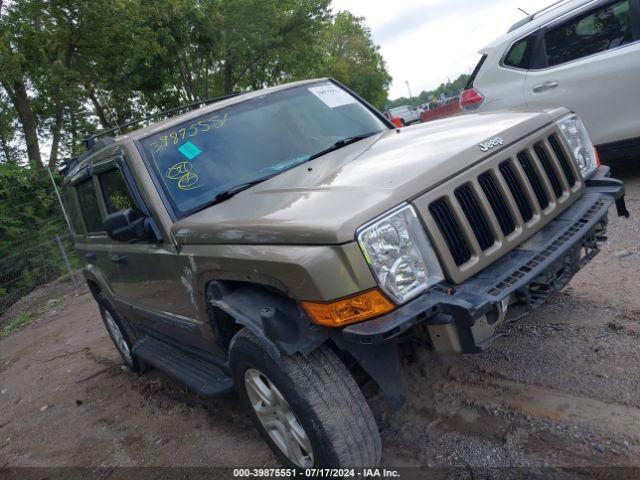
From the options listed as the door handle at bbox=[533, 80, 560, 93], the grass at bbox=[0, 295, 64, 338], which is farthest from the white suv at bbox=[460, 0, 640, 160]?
the grass at bbox=[0, 295, 64, 338]

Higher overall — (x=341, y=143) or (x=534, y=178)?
(x=341, y=143)

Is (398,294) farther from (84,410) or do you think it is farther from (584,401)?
(84,410)

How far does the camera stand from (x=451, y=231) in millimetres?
2338

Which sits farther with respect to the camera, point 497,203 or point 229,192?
point 229,192

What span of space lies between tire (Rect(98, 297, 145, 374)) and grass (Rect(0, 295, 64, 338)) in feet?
16.2

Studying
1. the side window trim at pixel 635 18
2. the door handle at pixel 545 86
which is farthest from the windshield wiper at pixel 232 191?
the side window trim at pixel 635 18

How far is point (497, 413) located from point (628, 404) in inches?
24.5

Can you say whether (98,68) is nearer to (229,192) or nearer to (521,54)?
(521,54)

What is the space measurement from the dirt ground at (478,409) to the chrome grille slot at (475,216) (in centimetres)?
46

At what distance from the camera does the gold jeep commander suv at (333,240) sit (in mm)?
2164

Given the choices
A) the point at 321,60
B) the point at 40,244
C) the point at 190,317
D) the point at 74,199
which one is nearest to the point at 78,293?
the point at 40,244

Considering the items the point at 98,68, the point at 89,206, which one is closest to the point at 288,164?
the point at 89,206

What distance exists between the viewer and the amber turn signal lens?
83.7 inches

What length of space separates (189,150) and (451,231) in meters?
1.78
